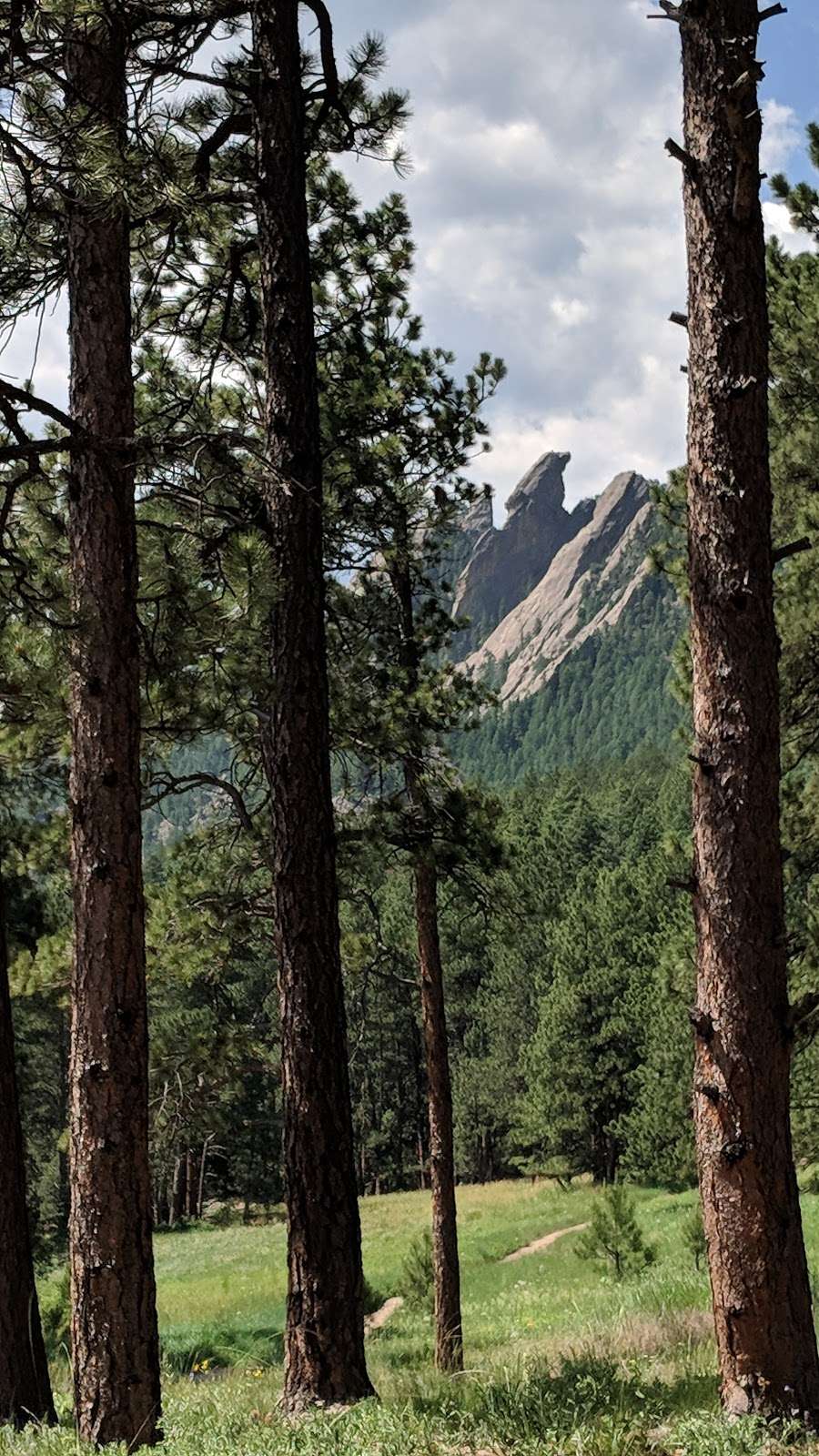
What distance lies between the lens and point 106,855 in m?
5.07

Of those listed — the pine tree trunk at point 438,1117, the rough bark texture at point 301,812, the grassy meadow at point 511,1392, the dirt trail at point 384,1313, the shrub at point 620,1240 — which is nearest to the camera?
the grassy meadow at point 511,1392

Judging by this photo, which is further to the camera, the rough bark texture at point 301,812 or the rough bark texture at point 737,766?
the rough bark texture at point 301,812

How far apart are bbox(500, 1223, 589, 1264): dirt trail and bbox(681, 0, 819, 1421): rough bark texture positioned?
2285 centimetres

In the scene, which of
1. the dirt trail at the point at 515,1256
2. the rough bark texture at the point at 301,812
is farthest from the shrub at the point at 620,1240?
the rough bark texture at the point at 301,812

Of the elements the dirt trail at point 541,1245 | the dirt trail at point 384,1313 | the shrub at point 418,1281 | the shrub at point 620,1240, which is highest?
the shrub at point 620,1240

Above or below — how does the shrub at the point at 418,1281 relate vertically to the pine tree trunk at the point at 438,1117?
below

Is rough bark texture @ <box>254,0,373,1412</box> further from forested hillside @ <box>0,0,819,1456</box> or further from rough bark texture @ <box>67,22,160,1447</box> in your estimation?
rough bark texture @ <box>67,22,160,1447</box>

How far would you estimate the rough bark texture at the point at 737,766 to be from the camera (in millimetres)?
4156

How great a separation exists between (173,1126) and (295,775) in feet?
13.4

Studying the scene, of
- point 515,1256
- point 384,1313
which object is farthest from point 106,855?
point 515,1256

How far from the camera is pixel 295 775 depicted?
568cm

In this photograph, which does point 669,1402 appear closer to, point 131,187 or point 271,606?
Result: point 271,606

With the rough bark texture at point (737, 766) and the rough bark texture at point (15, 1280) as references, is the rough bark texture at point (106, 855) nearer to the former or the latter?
the rough bark texture at point (737, 766)

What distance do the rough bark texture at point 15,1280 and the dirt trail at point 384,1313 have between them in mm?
11950
